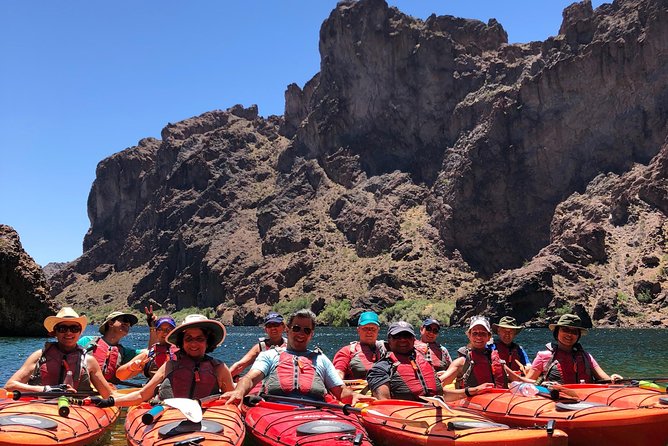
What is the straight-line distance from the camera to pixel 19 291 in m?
63.6

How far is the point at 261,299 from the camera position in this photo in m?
158

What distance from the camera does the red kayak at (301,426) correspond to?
884 cm

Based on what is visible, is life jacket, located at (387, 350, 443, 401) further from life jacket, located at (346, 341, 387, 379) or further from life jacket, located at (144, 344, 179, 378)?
life jacket, located at (144, 344, 179, 378)

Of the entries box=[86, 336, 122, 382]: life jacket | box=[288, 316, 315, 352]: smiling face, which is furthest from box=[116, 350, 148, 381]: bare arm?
box=[288, 316, 315, 352]: smiling face

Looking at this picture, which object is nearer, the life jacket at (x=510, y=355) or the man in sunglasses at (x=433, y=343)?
the life jacket at (x=510, y=355)

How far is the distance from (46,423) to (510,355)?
28.7 feet

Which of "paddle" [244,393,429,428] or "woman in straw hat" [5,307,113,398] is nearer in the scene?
"paddle" [244,393,429,428]

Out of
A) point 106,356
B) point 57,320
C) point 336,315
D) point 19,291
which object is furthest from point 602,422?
point 336,315

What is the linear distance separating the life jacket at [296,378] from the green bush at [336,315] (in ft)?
384

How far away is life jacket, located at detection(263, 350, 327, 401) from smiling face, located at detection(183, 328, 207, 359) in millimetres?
1204

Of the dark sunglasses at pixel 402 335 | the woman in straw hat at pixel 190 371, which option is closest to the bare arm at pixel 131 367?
the woman in straw hat at pixel 190 371

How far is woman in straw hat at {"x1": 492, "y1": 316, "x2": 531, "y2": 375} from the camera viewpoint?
13.9m

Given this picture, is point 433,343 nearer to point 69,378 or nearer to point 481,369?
point 481,369

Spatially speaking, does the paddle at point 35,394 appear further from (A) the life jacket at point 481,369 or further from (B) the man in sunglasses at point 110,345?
(A) the life jacket at point 481,369
